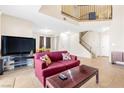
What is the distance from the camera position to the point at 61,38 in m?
11.1

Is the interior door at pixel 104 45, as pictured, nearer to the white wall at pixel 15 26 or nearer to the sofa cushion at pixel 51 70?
the white wall at pixel 15 26

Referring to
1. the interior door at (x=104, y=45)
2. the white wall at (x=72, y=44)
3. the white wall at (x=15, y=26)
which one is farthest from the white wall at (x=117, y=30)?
the white wall at (x=15, y=26)

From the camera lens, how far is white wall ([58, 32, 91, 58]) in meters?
9.60

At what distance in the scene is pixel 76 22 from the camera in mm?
6609

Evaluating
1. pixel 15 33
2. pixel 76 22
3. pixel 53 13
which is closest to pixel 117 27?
pixel 76 22

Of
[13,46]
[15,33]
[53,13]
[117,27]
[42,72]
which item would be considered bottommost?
[42,72]

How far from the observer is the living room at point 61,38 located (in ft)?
11.0

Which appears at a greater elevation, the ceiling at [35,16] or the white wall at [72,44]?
the ceiling at [35,16]

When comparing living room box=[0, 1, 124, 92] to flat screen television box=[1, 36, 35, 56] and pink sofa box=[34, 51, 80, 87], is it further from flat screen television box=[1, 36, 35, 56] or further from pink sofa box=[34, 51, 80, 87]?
flat screen television box=[1, 36, 35, 56]

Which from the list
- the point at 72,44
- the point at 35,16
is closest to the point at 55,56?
the point at 35,16

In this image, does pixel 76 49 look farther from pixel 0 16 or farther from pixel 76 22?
pixel 0 16

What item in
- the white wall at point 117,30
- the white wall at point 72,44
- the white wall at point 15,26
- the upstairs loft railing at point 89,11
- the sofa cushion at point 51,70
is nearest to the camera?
the sofa cushion at point 51,70
